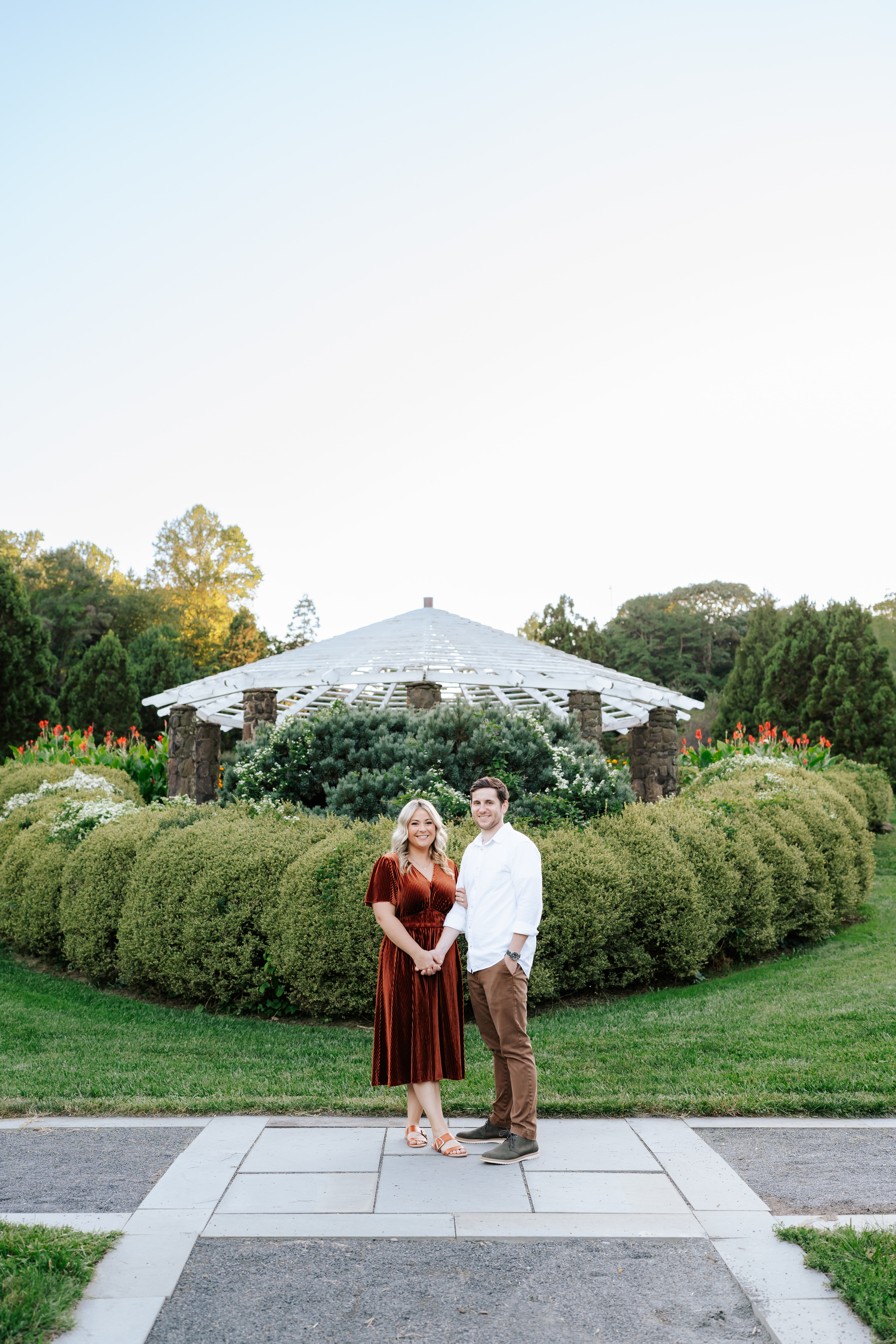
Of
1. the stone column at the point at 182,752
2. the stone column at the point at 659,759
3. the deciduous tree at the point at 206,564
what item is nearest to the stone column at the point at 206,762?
the stone column at the point at 182,752

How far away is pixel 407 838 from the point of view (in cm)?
414

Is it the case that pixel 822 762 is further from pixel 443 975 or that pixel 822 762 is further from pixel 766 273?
pixel 443 975

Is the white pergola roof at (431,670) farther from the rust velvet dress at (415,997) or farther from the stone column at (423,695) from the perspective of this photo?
the rust velvet dress at (415,997)

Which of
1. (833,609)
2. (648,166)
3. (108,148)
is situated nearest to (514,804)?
(648,166)

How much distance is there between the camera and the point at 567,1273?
288 centimetres

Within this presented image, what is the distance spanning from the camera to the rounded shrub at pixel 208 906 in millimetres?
6980

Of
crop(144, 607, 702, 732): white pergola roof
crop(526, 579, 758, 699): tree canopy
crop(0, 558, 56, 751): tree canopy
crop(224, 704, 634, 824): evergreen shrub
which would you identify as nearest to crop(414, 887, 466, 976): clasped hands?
crop(224, 704, 634, 824): evergreen shrub

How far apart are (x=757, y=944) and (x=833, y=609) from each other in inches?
563

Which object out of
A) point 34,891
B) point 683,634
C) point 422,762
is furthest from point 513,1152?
point 683,634

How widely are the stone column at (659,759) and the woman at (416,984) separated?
31.6ft

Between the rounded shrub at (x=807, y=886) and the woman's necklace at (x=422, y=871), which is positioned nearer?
the woman's necklace at (x=422, y=871)

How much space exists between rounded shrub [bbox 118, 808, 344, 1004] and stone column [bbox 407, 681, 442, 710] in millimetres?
3793

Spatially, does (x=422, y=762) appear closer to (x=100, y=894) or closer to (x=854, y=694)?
(x=100, y=894)

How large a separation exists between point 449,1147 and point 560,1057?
1751 mm
